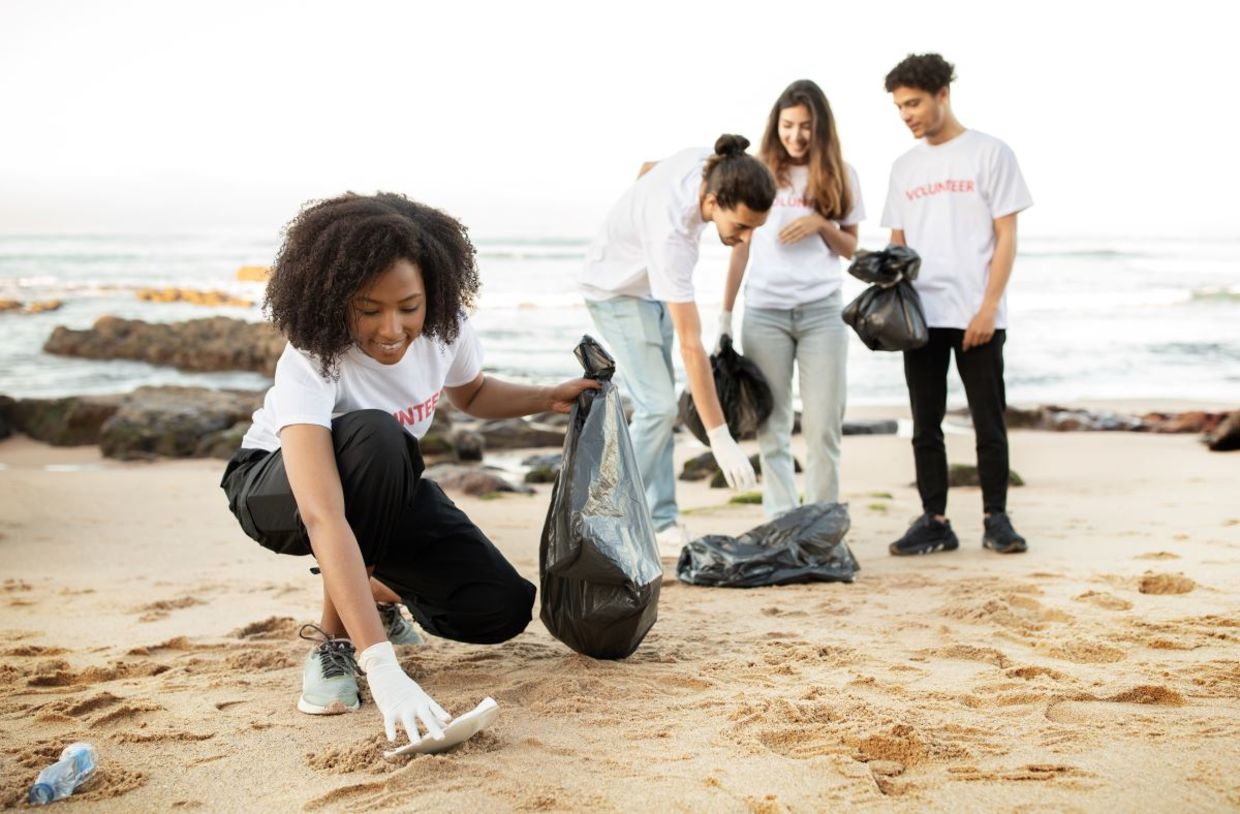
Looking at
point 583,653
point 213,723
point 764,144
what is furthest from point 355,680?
Result: point 764,144

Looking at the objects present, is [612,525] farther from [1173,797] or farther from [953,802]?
[1173,797]

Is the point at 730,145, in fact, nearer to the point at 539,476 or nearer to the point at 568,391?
the point at 568,391

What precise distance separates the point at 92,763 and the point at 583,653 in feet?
3.70

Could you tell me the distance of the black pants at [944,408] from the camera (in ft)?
13.4

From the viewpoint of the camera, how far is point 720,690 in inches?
99.7

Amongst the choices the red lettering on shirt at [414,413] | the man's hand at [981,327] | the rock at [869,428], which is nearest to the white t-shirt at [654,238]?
the man's hand at [981,327]

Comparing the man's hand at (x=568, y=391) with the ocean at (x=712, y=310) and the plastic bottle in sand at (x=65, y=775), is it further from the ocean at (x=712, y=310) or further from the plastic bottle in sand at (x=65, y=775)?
the plastic bottle in sand at (x=65, y=775)

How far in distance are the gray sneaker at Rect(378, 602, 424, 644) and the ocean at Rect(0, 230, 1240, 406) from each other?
90 centimetres

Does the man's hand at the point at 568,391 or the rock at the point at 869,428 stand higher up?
the man's hand at the point at 568,391

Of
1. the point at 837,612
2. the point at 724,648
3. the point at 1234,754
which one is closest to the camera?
the point at 1234,754

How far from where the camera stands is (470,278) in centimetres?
262

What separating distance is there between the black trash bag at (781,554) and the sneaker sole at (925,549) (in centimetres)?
Result: 38

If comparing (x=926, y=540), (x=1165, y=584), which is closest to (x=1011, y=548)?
(x=926, y=540)

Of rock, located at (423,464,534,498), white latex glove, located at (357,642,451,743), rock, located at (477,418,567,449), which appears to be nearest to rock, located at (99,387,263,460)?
rock, located at (477,418,567,449)
